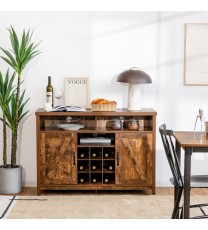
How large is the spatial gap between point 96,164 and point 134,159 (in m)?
0.44

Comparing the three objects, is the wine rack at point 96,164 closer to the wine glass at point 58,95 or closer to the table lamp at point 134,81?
the table lamp at point 134,81

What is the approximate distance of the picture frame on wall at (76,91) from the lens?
5.50 meters

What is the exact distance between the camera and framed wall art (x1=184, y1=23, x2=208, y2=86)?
17.9ft

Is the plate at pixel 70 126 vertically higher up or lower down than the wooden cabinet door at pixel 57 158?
higher up

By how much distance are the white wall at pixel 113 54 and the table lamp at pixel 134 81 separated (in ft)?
0.90

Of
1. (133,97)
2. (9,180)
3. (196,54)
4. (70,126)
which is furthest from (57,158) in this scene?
(196,54)

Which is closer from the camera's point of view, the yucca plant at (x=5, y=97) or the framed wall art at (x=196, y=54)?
the yucca plant at (x=5, y=97)

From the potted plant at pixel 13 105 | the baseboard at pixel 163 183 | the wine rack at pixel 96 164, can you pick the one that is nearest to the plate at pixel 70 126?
the wine rack at pixel 96 164

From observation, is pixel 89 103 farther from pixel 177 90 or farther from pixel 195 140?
pixel 195 140

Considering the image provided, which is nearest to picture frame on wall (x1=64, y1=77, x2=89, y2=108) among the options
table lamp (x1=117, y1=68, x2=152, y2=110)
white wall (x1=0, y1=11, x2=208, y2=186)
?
white wall (x1=0, y1=11, x2=208, y2=186)

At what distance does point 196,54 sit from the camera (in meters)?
5.50

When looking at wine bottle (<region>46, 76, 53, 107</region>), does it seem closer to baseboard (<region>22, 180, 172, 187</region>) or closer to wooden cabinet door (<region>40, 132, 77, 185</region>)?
wooden cabinet door (<region>40, 132, 77, 185</region>)

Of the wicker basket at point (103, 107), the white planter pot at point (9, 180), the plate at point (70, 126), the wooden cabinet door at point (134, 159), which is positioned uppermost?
the wicker basket at point (103, 107)

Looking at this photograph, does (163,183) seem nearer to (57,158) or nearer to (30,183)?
(57,158)
